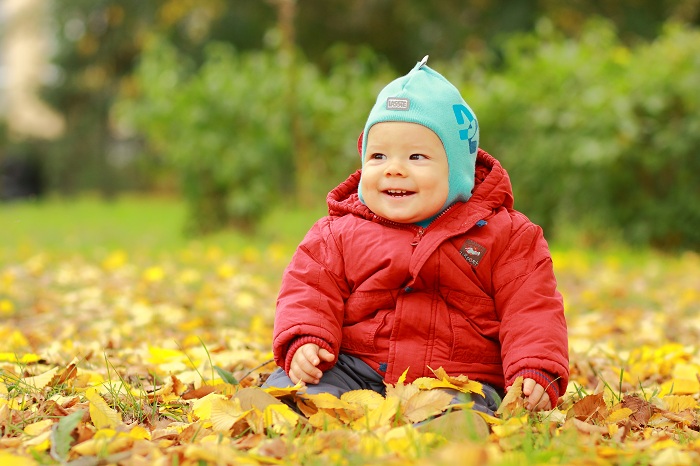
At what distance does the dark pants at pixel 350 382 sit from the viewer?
2.36 m

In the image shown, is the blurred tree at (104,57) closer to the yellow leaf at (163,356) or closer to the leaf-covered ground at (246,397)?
the leaf-covered ground at (246,397)

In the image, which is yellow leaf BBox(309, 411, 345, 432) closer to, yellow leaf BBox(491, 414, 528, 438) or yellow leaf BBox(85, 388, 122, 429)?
yellow leaf BBox(491, 414, 528, 438)

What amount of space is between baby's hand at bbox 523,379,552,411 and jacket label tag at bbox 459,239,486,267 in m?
0.36

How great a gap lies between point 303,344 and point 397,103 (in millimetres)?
726

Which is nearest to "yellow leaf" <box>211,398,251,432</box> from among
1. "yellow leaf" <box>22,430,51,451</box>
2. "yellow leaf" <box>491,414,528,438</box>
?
"yellow leaf" <box>22,430,51,451</box>

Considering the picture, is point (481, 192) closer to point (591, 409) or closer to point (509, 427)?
point (591, 409)

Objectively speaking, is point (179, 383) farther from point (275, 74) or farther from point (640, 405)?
point (275, 74)

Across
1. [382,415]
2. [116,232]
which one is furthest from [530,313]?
[116,232]

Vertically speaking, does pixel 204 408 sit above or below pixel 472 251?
below

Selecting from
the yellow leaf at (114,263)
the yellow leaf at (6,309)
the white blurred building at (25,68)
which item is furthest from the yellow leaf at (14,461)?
the white blurred building at (25,68)

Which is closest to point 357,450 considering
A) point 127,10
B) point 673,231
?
point 673,231

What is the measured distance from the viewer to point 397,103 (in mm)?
2451

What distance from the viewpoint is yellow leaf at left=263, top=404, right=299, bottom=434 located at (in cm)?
209

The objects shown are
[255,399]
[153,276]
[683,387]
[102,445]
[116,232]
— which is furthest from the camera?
[116,232]
